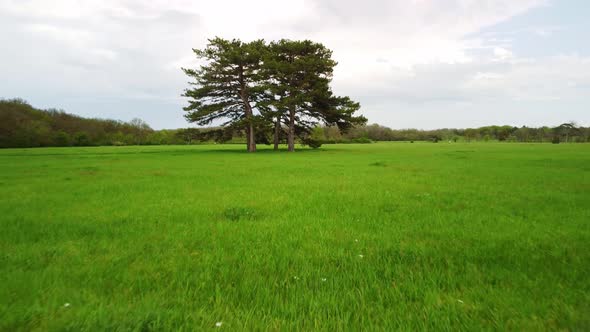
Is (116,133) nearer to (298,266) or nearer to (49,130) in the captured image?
(49,130)

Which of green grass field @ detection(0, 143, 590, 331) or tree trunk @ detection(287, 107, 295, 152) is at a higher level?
tree trunk @ detection(287, 107, 295, 152)

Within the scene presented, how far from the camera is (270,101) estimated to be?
32969 millimetres

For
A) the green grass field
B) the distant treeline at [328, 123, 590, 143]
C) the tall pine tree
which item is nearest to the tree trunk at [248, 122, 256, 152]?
the tall pine tree

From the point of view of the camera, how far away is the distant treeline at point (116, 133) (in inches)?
1543

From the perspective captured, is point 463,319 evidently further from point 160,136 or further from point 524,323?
point 160,136

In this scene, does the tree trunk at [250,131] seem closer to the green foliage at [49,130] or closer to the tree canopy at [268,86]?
the tree canopy at [268,86]

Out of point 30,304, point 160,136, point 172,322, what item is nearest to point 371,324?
point 172,322

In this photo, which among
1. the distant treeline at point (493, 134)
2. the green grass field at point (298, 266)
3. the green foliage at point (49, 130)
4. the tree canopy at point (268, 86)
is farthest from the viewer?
the distant treeline at point (493, 134)

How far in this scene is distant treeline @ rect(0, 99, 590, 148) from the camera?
129 ft

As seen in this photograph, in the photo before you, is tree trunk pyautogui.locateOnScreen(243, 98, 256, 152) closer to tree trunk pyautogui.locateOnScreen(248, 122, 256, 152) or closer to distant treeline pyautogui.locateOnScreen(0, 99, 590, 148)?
tree trunk pyautogui.locateOnScreen(248, 122, 256, 152)

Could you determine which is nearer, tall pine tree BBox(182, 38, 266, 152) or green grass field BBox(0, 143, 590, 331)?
green grass field BBox(0, 143, 590, 331)

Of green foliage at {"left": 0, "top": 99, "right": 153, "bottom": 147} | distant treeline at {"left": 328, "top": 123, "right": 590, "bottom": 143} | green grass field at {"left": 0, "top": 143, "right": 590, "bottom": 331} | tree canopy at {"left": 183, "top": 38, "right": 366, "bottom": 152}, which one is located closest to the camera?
green grass field at {"left": 0, "top": 143, "right": 590, "bottom": 331}

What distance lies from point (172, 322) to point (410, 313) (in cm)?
196

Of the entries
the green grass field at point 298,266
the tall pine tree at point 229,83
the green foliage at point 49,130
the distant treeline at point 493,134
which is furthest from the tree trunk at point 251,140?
the green foliage at point 49,130
